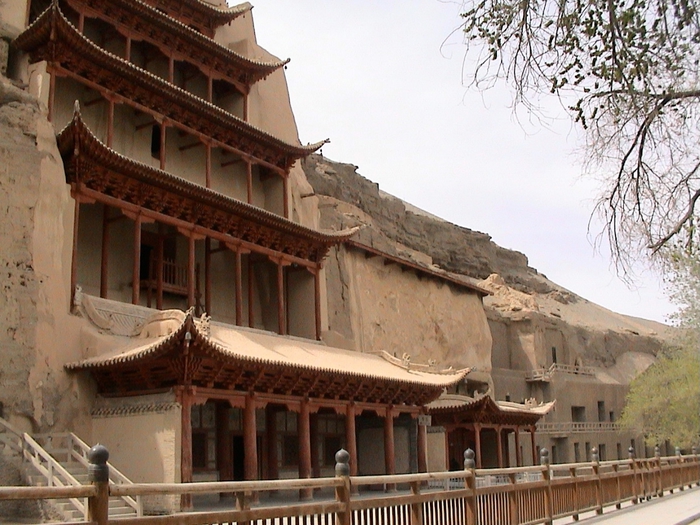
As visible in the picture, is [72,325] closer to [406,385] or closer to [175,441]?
[175,441]

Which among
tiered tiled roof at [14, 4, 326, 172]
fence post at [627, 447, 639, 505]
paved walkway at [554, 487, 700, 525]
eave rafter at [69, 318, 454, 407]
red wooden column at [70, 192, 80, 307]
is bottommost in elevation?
paved walkway at [554, 487, 700, 525]

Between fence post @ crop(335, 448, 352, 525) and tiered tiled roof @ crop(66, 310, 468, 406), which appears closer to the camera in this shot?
fence post @ crop(335, 448, 352, 525)

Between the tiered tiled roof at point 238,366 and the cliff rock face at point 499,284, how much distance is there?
13.8 metres

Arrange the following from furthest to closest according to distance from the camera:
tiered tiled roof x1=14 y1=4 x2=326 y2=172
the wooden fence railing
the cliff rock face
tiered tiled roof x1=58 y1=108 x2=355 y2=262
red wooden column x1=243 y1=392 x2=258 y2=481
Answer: the cliff rock face → tiered tiled roof x1=14 y1=4 x2=326 y2=172 → tiered tiled roof x1=58 y1=108 x2=355 y2=262 → red wooden column x1=243 y1=392 x2=258 y2=481 → the wooden fence railing

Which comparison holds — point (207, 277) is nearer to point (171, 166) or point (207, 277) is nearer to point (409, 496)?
point (171, 166)

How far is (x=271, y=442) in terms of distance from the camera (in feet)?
68.0

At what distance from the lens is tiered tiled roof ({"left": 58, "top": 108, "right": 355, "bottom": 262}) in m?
17.7

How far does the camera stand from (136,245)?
62.6ft

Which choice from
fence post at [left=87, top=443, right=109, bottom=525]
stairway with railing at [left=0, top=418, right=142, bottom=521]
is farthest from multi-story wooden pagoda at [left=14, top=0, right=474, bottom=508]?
fence post at [left=87, top=443, right=109, bottom=525]

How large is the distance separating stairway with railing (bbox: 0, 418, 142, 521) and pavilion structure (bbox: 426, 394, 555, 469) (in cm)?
1264

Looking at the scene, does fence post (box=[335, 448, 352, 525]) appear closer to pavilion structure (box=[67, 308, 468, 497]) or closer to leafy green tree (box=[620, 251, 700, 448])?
pavilion structure (box=[67, 308, 468, 497])

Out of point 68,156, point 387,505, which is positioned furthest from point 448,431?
point 387,505

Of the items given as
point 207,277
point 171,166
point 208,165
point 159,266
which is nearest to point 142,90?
point 208,165

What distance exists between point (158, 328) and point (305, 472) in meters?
4.91
